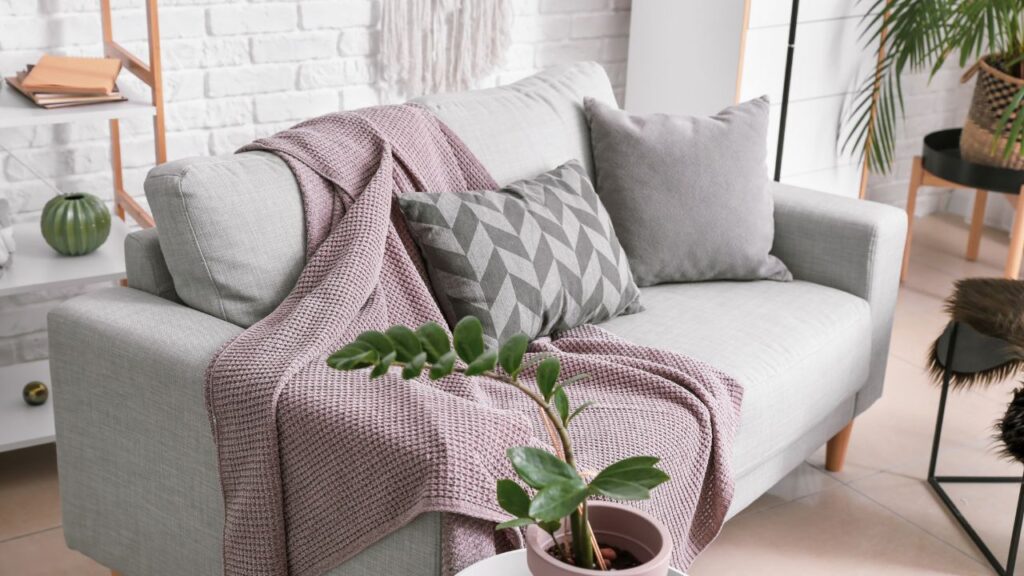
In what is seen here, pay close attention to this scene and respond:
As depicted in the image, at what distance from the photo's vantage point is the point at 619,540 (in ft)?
3.93

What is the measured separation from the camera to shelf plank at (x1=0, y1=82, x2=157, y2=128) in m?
2.19

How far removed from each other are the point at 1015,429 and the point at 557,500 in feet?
4.42

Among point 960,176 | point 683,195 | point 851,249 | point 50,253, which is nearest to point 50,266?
point 50,253

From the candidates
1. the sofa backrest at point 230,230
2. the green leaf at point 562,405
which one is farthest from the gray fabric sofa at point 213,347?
the green leaf at point 562,405

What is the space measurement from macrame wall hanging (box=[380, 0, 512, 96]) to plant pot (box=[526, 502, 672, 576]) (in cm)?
205

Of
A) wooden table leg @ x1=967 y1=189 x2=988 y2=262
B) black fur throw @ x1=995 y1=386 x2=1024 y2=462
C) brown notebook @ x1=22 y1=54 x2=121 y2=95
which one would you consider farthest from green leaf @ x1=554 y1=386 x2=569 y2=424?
wooden table leg @ x1=967 y1=189 x2=988 y2=262

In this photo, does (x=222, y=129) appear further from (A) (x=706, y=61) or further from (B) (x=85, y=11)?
(A) (x=706, y=61)

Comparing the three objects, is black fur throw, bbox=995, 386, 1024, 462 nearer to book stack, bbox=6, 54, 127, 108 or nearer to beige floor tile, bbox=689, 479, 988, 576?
beige floor tile, bbox=689, 479, 988, 576

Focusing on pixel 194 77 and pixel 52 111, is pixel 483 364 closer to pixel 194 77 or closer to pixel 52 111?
pixel 52 111

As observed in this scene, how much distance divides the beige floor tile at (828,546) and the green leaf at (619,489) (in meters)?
1.12

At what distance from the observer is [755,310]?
2.21m

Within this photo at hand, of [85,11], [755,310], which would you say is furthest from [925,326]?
[85,11]

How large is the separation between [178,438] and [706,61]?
7.13 feet

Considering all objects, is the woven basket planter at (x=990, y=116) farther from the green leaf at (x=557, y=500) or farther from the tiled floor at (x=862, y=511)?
the green leaf at (x=557, y=500)
